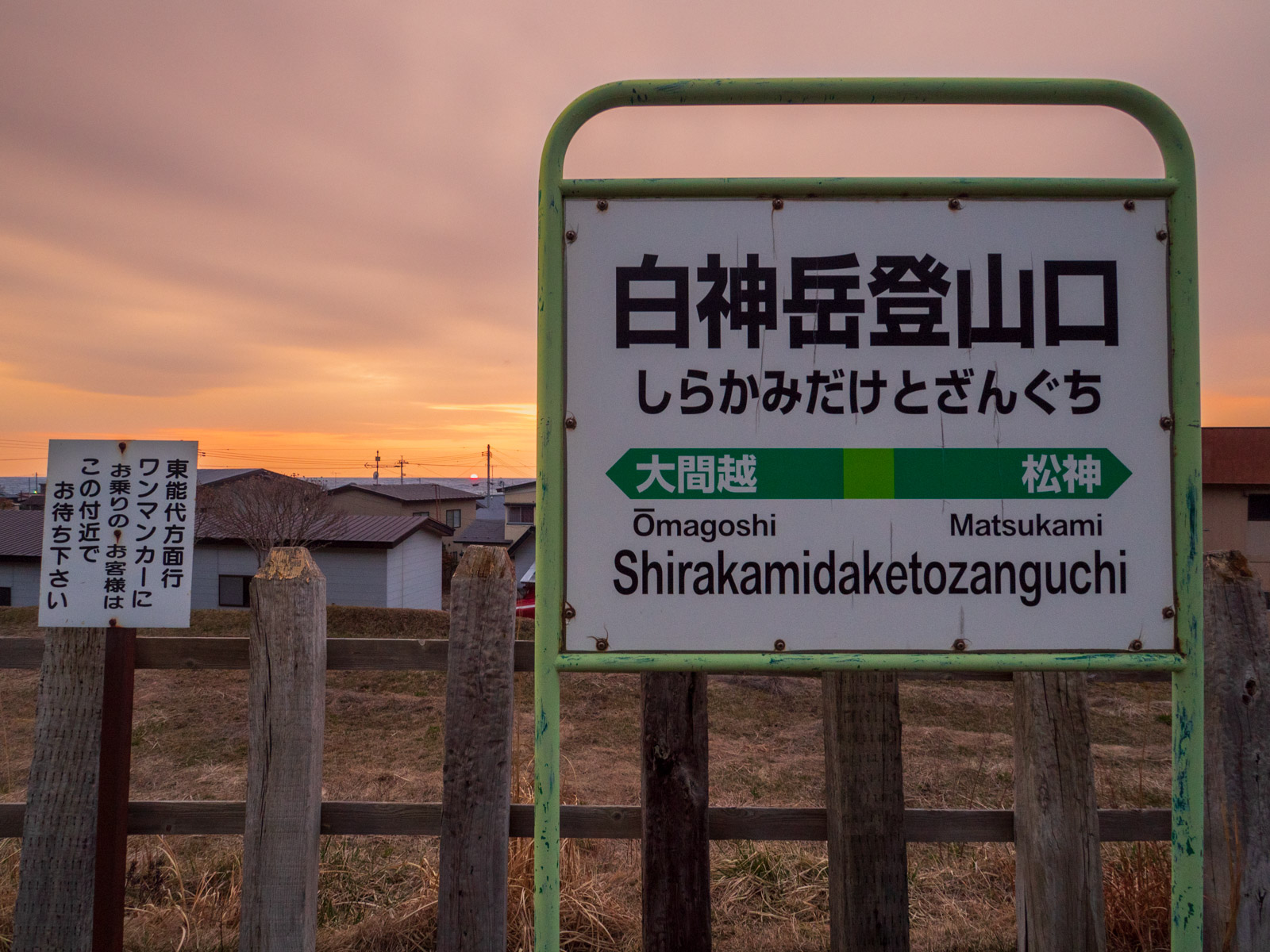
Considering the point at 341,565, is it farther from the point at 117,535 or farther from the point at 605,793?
the point at 117,535

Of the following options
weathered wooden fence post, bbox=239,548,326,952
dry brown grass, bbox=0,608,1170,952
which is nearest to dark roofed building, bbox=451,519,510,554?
dry brown grass, bbox=0,608,1170,952

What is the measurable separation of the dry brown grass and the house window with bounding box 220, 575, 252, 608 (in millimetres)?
15739

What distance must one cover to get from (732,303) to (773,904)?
2.92m

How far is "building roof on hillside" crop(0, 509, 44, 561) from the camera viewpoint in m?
28.2

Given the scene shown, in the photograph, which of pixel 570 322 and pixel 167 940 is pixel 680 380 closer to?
pixel 570 322

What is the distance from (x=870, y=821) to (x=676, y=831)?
60cm

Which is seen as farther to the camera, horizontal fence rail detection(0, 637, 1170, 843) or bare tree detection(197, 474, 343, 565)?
bare tree detection(197, 474, 343, 565)

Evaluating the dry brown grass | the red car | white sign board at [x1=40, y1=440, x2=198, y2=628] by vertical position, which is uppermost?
white sign board at [x1=40, y1=440, x2=198, y2=628]

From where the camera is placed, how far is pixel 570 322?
160 cm

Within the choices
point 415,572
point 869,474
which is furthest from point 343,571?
point 869,474

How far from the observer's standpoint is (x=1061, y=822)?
6.89 ft

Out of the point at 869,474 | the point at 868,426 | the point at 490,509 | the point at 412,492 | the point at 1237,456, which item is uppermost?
the point at 490,509

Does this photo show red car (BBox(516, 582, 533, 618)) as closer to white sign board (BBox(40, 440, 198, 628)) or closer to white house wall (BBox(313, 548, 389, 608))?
white sign board (BBox(40, 440, 198, 628))

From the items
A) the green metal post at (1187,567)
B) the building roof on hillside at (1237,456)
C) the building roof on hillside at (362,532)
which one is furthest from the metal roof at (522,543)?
the green metal post at (1187,567)
